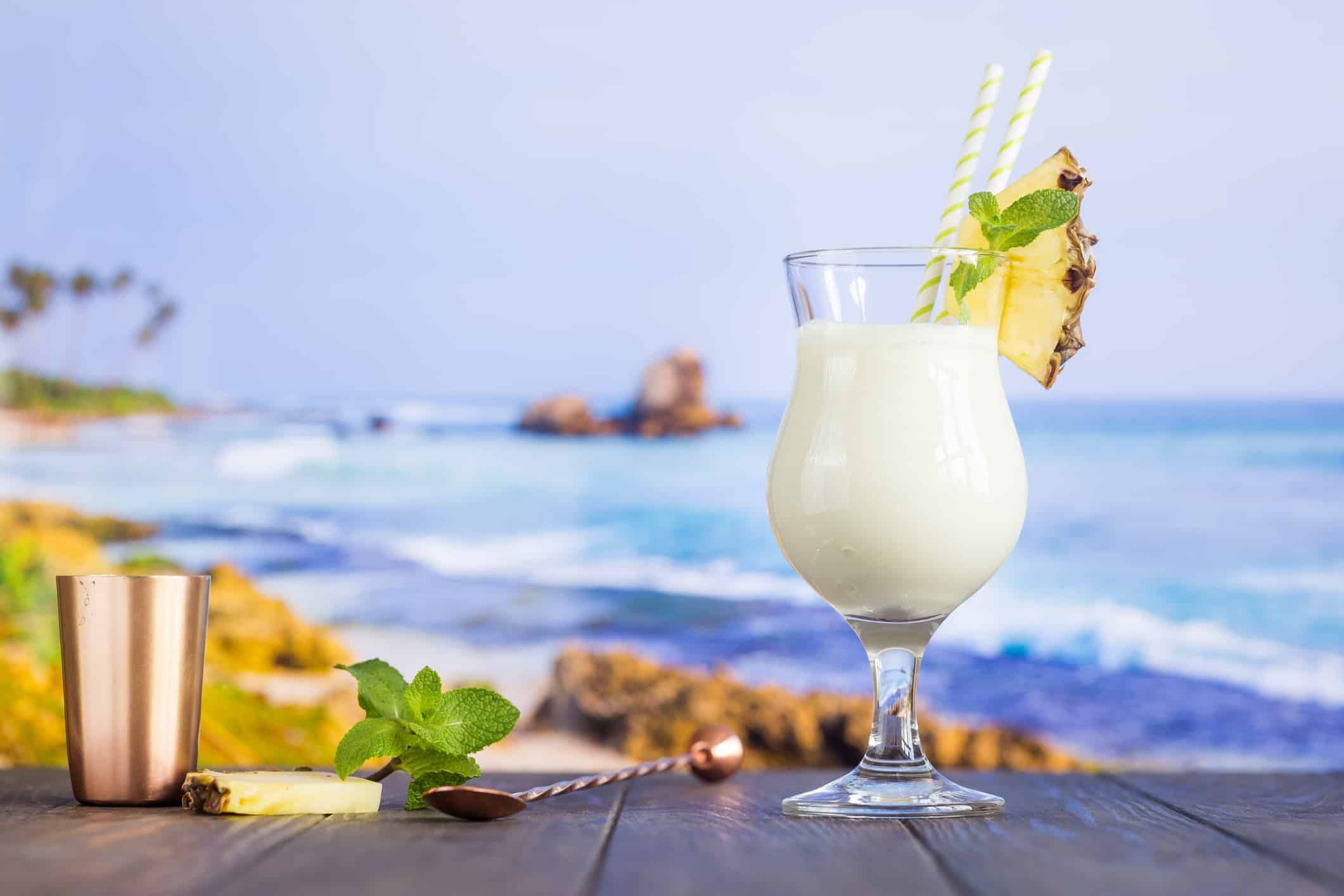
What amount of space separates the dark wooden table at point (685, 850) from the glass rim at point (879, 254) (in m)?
0.38

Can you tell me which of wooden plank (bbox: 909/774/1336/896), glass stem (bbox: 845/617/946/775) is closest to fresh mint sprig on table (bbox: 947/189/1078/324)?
glass stem (bbox: 845/617/946/775)

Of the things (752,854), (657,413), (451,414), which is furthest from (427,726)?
(451,414)

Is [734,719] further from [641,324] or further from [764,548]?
[641,324]

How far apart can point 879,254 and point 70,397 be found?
12.1 ft

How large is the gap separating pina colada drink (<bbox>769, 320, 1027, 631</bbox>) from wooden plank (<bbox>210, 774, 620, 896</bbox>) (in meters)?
0.24

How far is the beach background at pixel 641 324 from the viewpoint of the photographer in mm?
3746

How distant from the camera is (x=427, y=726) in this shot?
86 cm

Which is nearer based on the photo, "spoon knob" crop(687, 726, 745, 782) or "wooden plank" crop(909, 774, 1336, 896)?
"wooden plank" crop(909, 774, 1336, 896)

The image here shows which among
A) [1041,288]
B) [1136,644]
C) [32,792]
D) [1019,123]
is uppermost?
[1019,123]

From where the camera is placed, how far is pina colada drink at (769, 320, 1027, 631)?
92 cm

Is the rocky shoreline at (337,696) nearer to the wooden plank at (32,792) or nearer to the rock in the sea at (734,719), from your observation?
the rock in the sea at (734,719)

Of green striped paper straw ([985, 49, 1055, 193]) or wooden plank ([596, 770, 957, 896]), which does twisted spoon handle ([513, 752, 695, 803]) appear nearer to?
wooden plank ([596, 770, 957, 896])

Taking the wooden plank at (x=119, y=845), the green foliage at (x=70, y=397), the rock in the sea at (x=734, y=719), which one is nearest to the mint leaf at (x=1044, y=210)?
the wooden plank at (x=119, y=845)

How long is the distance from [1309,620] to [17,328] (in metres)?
3.84
